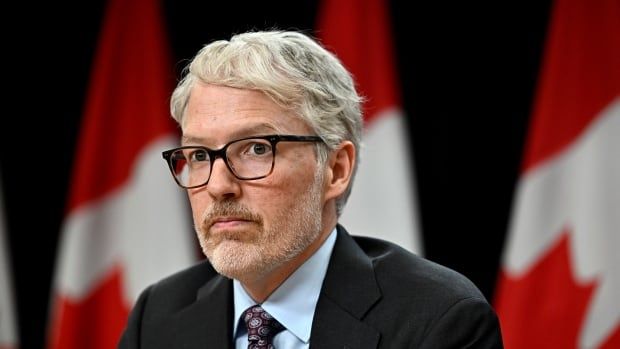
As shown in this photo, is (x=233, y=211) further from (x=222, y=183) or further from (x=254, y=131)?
(x=254, y=131)

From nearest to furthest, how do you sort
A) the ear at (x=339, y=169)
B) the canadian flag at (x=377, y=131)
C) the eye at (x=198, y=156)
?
the eye at (x=198, y=156) < the ear at (x=339, y=169) < the canadian flag at (x=377, y=131)

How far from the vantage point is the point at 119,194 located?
4496mm

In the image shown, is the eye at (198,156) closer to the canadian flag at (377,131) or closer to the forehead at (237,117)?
the forehead at (237,117)

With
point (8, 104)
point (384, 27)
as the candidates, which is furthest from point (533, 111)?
point (8, 104)

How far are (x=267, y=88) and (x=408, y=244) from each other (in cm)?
202

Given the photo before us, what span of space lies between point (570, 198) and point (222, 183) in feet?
7.26

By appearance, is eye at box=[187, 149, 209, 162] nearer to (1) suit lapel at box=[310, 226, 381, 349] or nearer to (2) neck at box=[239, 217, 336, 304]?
(2) neck at box=[239, 217, 336, 304]

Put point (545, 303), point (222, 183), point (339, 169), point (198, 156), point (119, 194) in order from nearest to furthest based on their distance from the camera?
point (222, 183) → point (198, 156) → point (339, 169) → point (545, 303) → point (119, 194)

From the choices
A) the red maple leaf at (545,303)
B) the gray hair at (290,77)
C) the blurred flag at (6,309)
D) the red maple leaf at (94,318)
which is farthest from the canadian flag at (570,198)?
the blurred flag at (6,309)

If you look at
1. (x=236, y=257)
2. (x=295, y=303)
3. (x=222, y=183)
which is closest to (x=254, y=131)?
(x=222, y=183)

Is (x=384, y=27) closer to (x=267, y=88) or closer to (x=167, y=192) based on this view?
(x=167, y=192)

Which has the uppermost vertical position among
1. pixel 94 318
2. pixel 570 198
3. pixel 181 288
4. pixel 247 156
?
pixel 247 156

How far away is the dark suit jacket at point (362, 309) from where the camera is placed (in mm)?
2090

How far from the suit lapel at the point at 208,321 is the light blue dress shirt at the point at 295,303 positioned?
37 mm
